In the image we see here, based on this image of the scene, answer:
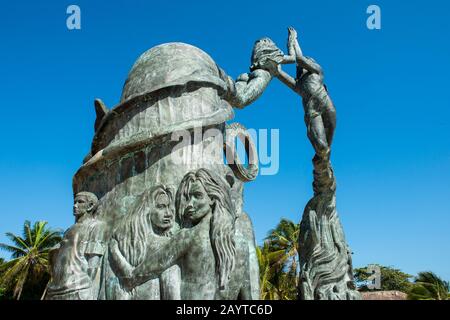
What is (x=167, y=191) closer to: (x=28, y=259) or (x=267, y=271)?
(x=267, y=271)

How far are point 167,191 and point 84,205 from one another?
2.51 ft

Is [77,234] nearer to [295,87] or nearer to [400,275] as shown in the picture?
[295,87]

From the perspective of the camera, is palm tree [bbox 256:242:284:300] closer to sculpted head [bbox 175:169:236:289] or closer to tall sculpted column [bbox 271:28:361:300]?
tall sculpted column [bbox 271:28:361:300]

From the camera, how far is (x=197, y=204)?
13.0 feet

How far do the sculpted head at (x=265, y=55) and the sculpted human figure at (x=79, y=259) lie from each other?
278 cm

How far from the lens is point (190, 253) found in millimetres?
3844

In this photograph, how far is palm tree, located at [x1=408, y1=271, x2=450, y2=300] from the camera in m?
21.7

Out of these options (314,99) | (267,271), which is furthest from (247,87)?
(267,271)

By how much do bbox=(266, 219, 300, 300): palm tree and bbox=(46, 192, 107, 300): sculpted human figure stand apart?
15786 mm

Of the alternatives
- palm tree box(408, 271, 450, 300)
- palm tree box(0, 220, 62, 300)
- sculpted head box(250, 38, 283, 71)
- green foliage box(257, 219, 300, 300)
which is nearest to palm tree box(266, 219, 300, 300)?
green foliage box(257, 219, 300, 300)

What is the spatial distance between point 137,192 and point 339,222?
12.3 feet

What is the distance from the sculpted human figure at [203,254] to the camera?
12.5 ft

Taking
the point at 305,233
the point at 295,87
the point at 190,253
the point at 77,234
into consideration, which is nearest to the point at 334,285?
the point at 305,233

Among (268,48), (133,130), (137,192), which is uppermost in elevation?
(268,48)
